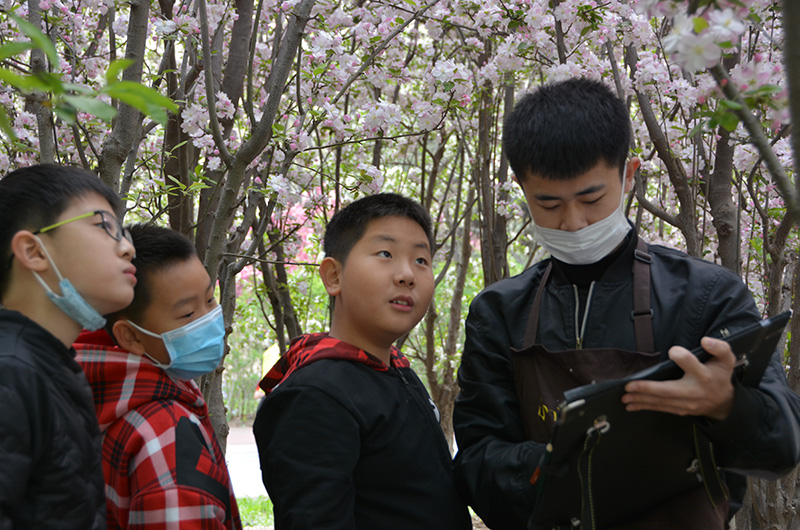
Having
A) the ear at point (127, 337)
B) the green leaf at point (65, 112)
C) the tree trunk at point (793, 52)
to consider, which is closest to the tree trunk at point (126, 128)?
the ear at point (127, 337)

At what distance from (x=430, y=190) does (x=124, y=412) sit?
3838mm

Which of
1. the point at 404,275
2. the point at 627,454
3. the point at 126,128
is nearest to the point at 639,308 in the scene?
the point at 627,454

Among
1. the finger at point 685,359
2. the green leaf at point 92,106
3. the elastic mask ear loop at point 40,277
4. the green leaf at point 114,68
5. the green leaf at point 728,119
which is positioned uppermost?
the green leaf at point 114,68

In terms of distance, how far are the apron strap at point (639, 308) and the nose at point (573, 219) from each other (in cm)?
16

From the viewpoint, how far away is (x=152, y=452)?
1.74 meters

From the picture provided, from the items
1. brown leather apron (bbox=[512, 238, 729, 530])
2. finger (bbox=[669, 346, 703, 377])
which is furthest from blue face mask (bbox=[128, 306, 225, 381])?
finger (bbox=[669, 346, 703, 377])

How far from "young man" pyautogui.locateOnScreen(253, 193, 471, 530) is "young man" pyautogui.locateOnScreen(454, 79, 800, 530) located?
0.13 m

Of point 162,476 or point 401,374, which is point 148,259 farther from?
point 401,374

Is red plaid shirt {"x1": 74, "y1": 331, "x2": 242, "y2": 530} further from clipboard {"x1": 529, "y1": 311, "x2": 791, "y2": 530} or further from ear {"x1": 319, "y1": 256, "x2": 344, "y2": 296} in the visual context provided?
clipboard {"x1": 529, "y1": 311, "x2": 791, "y2": 530}

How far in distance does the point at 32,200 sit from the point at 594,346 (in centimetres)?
127

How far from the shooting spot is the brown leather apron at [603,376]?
149 cm

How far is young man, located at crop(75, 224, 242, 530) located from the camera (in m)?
1.72

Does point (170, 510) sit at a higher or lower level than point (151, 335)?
lower

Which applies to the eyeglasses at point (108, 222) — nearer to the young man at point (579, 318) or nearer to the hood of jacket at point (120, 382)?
the hood of jacket at point (120, 382)
